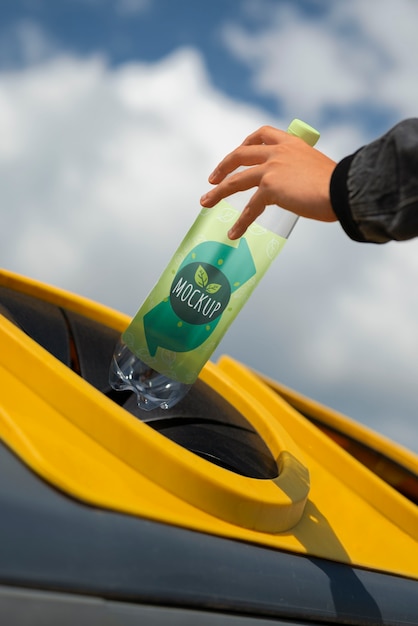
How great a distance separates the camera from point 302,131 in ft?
4.44

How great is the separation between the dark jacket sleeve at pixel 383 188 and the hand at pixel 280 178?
0.10 feet

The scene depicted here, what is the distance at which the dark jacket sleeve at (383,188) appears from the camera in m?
0.97

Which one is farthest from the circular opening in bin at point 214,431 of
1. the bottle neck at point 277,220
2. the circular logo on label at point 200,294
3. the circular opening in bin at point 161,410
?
the bottle neck at point 277,220

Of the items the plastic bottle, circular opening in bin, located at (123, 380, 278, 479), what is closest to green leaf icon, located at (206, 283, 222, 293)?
the plastic bottle

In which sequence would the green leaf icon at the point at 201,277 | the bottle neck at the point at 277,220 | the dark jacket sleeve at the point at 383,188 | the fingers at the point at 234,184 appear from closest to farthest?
1. the dark jacket sleeve at the point at 383,188
2. the fingers at the point at 234,184
3. the green leaf icon at the point at 201,277
4. the bottle neck at the point at 277,220

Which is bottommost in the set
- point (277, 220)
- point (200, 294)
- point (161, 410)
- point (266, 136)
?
point (161, 410)

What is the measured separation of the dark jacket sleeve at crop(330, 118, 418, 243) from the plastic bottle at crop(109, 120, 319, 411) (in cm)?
32

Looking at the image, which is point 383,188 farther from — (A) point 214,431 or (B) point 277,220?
(A) point 214,431

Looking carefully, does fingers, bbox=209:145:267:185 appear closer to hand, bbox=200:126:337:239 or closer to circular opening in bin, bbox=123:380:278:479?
hand, bbox=200:126:337:239

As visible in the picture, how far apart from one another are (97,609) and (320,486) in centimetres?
78

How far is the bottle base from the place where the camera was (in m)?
1.41

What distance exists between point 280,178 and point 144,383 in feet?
1.75

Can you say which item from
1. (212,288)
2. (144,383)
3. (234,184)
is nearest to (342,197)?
(234,184)

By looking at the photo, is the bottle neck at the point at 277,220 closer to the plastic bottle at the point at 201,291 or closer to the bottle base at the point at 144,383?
the plastic bottle at the point at 201,291
